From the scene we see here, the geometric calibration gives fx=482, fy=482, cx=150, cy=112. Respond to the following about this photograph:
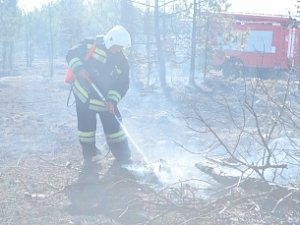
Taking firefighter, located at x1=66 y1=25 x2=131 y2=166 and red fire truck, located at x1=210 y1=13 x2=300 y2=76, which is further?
red fire truck, located at x1=210 y1=13 x2=300 y2=76

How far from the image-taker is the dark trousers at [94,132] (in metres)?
5.38

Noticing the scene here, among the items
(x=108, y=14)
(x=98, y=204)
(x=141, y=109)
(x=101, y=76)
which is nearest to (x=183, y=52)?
(x=108, y=14)

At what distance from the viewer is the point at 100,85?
214 inches

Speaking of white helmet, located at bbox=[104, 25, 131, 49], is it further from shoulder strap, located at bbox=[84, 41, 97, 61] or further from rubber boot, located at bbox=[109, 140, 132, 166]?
rubber boot, located at bbox=[109, 140, 132, 166]

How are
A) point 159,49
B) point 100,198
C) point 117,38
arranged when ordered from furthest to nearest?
point 159,49 → point 117,38 → point 100,198

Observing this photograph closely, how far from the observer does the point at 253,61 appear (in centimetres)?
1820

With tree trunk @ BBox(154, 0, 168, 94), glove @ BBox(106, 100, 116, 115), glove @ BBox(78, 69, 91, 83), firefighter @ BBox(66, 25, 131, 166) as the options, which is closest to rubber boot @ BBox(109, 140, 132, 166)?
firefighter @ BBox(66, 25, 131, 166)

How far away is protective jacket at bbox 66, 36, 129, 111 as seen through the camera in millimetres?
5312

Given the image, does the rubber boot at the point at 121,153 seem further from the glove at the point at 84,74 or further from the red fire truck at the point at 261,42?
the red fire truck at the point at 261,42

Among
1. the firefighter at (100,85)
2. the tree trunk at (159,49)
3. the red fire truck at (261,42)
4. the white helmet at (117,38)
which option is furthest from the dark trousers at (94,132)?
the red fire truck at (261,42)

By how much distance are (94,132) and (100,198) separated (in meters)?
1.24

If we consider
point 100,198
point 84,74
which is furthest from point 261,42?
point 100,198

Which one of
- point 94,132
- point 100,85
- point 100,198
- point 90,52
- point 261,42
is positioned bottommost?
point 100,198

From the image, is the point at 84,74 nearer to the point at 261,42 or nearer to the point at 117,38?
the point at 117,38
